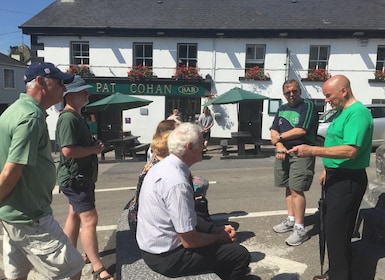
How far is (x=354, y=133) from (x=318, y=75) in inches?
561

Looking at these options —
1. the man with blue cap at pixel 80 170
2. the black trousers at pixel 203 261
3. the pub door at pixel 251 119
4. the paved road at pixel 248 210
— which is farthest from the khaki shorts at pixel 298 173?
the pub door at pixel 251 119

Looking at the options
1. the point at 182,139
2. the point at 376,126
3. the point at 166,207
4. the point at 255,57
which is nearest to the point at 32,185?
the point at 166,207

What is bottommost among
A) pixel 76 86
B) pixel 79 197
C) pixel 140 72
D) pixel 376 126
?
pixel 376 126

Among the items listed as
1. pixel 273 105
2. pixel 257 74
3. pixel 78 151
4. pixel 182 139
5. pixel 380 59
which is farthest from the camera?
pixel 273 105

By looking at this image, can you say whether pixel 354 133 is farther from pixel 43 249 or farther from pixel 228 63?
pixel 228 63

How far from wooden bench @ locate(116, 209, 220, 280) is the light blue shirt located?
0.60 feet

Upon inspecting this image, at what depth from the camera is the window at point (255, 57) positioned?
1659 cm

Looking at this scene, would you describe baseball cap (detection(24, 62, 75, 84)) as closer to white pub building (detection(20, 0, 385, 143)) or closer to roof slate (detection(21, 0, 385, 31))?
white pub building (detection(20, 0, 385, 143))

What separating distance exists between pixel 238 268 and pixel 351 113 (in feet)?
4.83

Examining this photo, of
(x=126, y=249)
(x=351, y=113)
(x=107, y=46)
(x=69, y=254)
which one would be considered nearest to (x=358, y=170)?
(x=351, y=113)

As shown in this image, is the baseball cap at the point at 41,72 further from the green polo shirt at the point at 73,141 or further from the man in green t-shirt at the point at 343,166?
the man in green t-shirt at the point at 343,166

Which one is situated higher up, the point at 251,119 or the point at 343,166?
the point at 343,166

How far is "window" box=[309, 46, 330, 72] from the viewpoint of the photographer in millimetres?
16312

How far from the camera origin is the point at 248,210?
535cm
